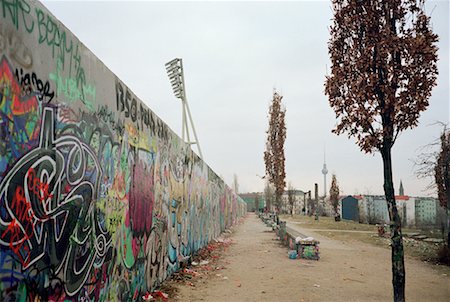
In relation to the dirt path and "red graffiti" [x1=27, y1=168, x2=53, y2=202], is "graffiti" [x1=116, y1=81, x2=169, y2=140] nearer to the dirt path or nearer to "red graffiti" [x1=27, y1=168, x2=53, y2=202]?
"red graffiti" [x1=27, y1=168, x2=53, y2=202]

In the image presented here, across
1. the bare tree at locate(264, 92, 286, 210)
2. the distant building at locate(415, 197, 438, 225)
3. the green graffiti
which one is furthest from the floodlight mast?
the distant building at locate(415, 197, 438, 225)

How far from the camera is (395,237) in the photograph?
5.66 meters

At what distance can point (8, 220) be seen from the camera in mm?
2494

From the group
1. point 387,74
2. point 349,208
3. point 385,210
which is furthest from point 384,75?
point 349,208

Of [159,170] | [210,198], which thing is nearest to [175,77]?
[210,198]

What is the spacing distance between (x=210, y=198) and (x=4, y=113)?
13.5 meters

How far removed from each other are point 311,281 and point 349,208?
1645 inches

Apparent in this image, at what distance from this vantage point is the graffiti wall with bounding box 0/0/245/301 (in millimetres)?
2592

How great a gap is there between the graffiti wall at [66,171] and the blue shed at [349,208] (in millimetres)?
42491

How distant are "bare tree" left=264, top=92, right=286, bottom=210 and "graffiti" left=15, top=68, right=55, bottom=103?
899 inches

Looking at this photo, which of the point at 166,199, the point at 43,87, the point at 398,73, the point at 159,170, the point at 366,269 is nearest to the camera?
the point at 43,87

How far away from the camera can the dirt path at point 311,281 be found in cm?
645

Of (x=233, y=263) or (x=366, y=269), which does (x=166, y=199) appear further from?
(x=366, y=269)

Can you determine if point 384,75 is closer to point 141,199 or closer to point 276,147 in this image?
point 141,199
